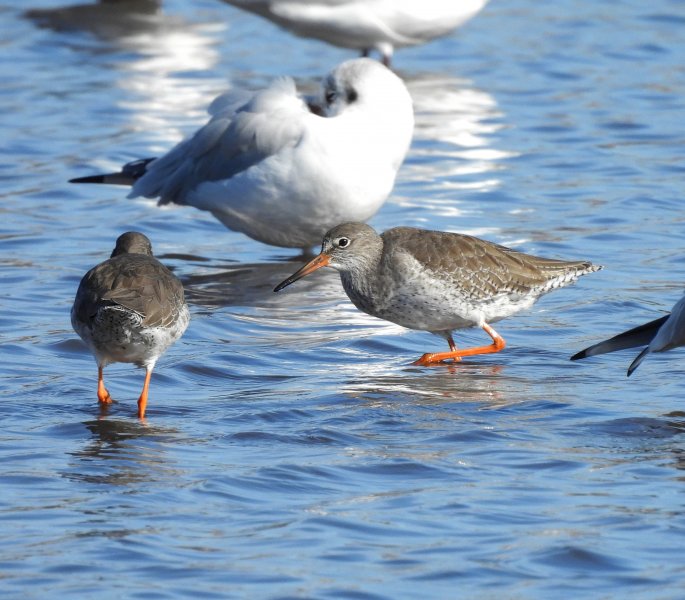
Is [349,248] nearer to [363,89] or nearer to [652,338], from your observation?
[652,338]

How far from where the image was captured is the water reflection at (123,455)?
667 cm

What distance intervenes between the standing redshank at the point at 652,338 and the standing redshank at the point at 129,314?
6.86 feet

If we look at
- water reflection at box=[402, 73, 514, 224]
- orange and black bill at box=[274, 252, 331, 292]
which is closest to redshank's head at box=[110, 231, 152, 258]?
orange and black bill at box=[274, 252, 331, 292]

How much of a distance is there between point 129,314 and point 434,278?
74.3 inches

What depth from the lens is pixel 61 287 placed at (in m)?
10.2

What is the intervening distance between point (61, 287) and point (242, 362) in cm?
202

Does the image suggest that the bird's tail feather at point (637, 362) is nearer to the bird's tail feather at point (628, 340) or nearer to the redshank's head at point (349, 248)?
the bird's tail feather at point (628, 340)

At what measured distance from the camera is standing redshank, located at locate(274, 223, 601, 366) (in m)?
8.55

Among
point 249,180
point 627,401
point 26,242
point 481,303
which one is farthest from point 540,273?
point 26,242

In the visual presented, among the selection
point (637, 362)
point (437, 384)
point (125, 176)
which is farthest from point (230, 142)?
point (637, 362)

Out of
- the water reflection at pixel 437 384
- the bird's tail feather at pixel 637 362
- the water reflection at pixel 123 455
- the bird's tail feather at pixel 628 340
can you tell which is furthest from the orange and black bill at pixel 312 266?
the bird's tail feather at pixel 637 362

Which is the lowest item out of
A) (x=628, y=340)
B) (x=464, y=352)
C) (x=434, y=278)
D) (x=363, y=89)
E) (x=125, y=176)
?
(x=464, y=352)

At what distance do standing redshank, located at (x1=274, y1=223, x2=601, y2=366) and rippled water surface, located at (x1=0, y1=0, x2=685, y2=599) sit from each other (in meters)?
0.28

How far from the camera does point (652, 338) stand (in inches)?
316
